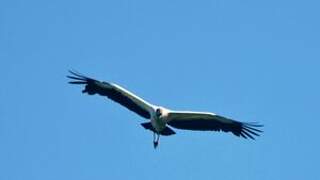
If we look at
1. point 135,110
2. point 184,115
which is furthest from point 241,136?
point 135,110

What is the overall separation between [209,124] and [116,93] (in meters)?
3.25

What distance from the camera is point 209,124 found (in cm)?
1708

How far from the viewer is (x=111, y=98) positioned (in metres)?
17.2

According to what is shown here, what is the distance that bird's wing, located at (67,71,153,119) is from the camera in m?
16.9

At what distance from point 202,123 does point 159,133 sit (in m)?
1.72

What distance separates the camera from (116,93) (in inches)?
678

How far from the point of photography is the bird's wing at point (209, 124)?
1669 cm

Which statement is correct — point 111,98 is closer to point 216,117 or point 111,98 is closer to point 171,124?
point 171,124

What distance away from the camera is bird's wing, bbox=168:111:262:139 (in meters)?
16.7

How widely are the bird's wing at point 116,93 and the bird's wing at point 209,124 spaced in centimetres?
96

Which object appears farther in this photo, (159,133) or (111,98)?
(111,98)

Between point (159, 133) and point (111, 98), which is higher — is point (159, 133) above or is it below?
below

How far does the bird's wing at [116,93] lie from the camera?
1688cm

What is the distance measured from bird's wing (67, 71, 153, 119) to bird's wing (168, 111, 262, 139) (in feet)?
3.15
